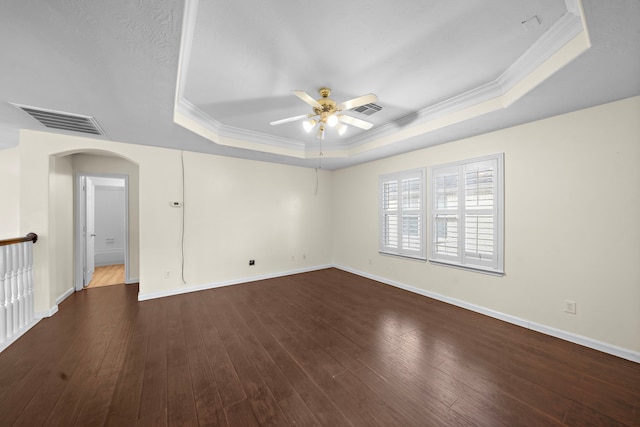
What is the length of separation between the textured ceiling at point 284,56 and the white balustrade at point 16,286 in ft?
4.85

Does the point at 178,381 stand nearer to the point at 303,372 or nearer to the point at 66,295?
the point at 303,372

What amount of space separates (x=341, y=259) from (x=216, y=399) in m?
4.17

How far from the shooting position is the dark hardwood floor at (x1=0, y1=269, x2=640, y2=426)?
5.16 ft

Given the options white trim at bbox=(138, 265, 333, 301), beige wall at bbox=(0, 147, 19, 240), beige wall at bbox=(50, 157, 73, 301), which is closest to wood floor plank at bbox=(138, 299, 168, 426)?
white trim at bbox=(138, 265, 333, 301)

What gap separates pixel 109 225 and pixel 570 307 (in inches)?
364

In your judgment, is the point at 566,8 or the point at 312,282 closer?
the point at 566,8

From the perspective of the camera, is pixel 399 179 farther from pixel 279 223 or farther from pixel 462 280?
pixel 279 223

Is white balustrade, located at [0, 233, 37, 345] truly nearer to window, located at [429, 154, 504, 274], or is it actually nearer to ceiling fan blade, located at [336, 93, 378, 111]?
ceiling fan blade, located at [336, 93, 378, 111]

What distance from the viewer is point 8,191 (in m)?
3.76

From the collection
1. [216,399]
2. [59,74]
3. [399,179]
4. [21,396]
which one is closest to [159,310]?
[21,396]

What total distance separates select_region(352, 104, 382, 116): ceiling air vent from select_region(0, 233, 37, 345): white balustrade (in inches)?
166

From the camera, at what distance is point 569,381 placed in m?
1.88

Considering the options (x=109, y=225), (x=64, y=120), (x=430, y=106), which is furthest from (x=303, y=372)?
(x=109, y=225)

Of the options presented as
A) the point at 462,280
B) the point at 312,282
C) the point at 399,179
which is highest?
the point at 399,179
